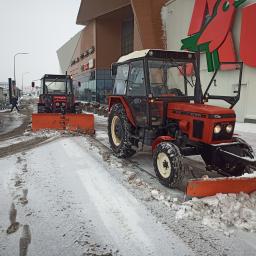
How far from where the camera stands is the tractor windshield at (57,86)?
1556 cm

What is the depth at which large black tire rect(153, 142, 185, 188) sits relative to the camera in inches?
208

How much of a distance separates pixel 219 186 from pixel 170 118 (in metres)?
2.04

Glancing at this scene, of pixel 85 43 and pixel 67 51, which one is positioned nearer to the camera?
pixel 85 43

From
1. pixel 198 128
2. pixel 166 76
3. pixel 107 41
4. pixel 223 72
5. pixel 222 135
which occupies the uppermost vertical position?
pixel 107 41

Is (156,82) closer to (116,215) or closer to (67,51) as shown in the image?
(116,215)

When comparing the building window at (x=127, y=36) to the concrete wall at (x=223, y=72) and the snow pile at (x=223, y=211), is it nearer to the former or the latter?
the concrete wall at (x=223, y=72)

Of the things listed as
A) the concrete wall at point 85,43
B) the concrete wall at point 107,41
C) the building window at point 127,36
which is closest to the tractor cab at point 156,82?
the building window at point 127,36

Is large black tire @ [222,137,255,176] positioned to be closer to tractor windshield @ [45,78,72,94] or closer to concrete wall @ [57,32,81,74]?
tractor windshield @ [45,78,72,94]

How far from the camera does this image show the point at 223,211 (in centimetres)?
436

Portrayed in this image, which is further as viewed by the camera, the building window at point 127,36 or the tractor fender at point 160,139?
the building window at point 127,36

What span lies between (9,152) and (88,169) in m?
2.73

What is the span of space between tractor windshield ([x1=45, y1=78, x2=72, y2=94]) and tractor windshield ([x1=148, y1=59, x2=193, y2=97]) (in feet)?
31.3

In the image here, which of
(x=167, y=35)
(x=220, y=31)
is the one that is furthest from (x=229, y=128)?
(x=167, y=35)

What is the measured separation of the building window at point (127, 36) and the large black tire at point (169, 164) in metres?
33.7
